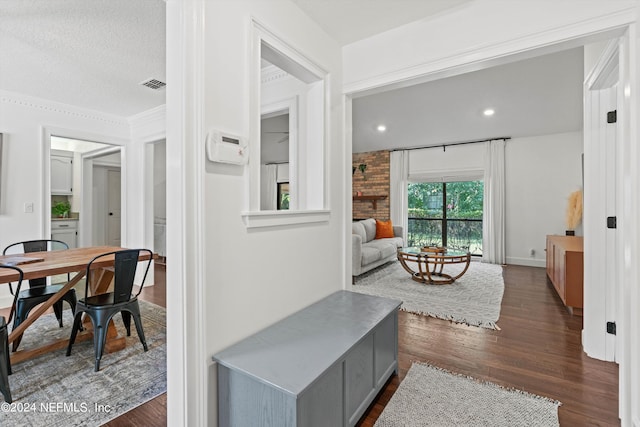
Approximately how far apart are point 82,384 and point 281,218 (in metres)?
1.71

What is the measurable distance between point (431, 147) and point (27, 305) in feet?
22.3

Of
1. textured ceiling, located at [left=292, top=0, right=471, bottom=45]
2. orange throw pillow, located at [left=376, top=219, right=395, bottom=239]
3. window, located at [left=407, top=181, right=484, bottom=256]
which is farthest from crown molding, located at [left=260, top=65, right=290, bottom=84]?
window, located at [left=407, top=181, right=484, bottom=256]

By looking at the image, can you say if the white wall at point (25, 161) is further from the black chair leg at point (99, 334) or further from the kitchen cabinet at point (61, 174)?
the black chair leg at point (99, 334)

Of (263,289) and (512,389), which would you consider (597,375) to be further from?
(263,289)

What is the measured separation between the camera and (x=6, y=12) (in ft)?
6.45

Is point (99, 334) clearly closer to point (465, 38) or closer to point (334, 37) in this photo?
point (334, 37)

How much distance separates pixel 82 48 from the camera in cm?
244

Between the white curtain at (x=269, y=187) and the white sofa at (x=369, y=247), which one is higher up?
the white curtain at (x=269, y=187)

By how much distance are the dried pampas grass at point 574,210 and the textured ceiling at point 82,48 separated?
609 cm

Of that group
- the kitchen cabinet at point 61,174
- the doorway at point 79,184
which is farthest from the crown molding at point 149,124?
the kitchen cabinet at point 61,174

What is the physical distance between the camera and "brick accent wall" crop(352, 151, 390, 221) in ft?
24.0

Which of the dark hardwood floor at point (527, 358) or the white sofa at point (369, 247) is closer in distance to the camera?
the dark hardwood floor at point (527, 358)

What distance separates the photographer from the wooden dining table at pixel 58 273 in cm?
206

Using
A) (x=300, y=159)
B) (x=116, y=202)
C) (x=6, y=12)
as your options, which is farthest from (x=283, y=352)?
(x=116, y=202)
